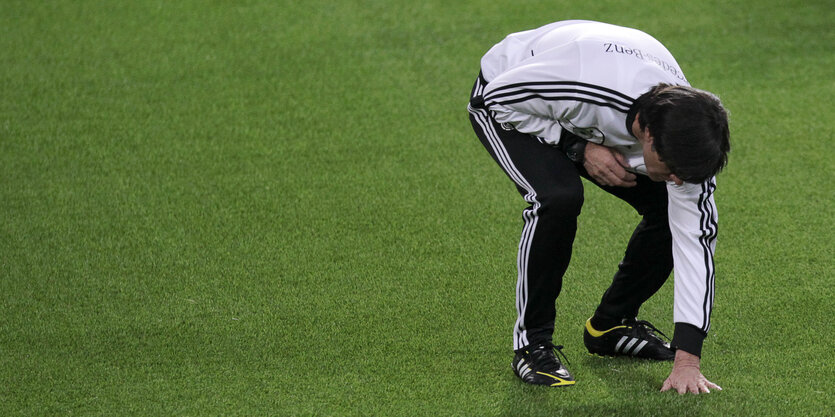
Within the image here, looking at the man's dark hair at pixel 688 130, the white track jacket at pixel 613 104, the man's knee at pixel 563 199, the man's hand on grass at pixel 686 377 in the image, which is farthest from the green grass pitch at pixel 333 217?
the man's dark hair at pixel 688 130

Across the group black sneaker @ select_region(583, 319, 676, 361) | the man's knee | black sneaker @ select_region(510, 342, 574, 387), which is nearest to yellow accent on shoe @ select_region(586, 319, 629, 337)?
black sneaker @ select_region(583, 319, 676, 361)

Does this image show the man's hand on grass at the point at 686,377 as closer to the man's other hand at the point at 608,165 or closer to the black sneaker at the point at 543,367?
the black sneaker at the point at 543,367

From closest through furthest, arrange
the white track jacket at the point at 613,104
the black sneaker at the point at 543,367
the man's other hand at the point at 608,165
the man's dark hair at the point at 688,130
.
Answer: the man's dark hair at the point at 688,130 → the white track jacket at the point at 613,104 → the man's other hand at the point at 608,165 → the black sneaker at the point at 543,367

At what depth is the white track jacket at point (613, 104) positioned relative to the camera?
6.95 ft

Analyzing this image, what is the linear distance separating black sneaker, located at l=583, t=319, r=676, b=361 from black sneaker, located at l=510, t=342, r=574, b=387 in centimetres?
19

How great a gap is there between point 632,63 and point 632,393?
0.91 m

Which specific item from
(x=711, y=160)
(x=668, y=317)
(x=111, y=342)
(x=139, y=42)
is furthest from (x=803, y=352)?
(x=139, y=42)

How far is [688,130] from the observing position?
197 centimetres

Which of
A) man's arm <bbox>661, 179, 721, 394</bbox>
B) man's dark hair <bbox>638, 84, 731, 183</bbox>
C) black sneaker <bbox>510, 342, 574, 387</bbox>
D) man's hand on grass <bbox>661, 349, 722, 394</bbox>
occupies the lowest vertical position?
black sneaker <bbox>510, 342, 574, 387</bbox>

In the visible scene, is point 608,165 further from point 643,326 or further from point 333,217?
point 333,217

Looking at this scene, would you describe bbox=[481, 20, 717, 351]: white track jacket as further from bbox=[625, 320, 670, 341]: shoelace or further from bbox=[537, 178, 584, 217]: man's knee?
bbox=[625, 320, 670, 341]: shoelace

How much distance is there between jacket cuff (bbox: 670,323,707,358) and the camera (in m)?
2.16

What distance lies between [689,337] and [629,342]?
43 centimetres

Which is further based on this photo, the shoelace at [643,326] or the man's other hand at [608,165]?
the shoelace at [643,326]
